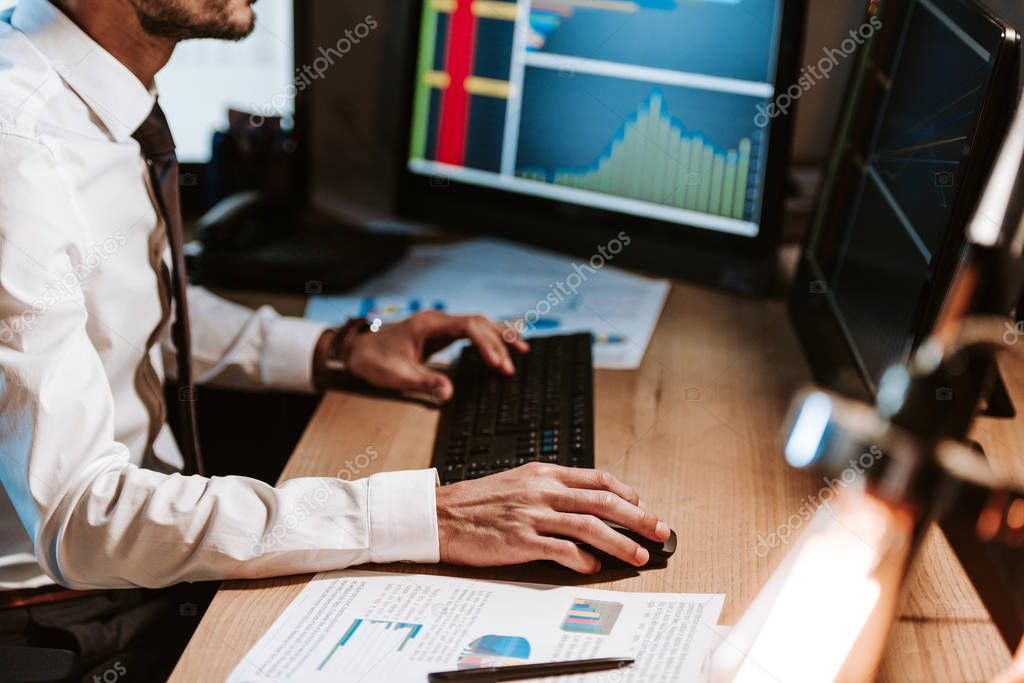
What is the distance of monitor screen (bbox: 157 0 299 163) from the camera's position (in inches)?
67.1

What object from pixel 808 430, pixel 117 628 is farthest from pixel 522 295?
pixel 117 628

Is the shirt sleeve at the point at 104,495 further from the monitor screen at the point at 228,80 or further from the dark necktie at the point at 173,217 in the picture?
the monitor screen at the point at 228,80

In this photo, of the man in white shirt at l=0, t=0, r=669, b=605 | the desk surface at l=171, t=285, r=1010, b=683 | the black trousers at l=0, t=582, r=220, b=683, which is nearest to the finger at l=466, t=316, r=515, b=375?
the desk surface at l=171, t=285, r=1010, b=683

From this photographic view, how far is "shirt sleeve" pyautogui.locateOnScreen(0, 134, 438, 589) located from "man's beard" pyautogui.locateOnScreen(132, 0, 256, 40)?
27 cm

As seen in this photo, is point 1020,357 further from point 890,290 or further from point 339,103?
point 339,103

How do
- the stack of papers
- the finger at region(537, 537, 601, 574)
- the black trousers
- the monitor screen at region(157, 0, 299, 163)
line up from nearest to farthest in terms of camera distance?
the finger at region(537, 537, 601, 574) < the black trousers < the stack of papers < the monitor screen at region(157, 0, 299, 163)

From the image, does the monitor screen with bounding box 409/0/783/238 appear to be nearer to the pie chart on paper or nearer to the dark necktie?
the dark necktie

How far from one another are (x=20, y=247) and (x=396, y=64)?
1177 millimetres

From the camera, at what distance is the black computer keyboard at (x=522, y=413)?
1069mm

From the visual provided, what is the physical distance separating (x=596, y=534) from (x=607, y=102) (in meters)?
0.89

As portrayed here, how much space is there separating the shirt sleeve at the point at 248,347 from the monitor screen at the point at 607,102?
50 cm

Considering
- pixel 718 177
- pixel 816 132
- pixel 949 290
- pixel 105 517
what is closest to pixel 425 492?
pixel 105 517

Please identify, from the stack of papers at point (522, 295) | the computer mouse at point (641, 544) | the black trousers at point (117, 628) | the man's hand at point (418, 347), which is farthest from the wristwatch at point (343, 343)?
the computer mouse at point (641, 544)

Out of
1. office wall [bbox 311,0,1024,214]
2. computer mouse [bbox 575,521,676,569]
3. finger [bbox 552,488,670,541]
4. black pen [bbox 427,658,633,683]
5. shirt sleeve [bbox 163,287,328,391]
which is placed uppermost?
office wall [bbox 311,0,1024,214]
